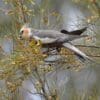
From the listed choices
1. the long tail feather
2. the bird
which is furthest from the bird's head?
the long tail feather

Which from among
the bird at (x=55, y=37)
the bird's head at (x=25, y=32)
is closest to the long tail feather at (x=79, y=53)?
the bird at (x=55, y=37)

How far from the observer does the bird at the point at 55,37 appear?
2.96m

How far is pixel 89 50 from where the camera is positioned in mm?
3096

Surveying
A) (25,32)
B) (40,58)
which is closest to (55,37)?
(25,32)

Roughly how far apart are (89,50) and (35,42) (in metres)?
0.36

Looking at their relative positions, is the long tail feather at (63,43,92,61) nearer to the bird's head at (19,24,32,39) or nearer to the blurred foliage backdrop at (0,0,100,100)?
the blurred foliage backdrop at (0,0,100,100)

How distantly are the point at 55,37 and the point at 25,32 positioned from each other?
198 mm

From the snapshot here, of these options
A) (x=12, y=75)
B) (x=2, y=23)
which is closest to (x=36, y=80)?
(x=12, y=75)

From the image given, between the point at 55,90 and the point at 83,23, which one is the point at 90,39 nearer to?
the point at 83,23

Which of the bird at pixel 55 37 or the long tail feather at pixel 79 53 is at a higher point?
the bird at pixel 55 37

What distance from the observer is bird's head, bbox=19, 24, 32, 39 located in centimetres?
311

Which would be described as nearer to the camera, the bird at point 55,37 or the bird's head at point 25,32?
the bird at point 55,37

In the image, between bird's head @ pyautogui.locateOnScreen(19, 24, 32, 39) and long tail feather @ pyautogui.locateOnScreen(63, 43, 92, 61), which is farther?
bird's head @ pyautogui.locateOnScreen(19, 24, 32, 39)

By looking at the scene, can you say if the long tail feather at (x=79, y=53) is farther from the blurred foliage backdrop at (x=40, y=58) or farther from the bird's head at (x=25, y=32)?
the bird's head at (x=25, y=32)
